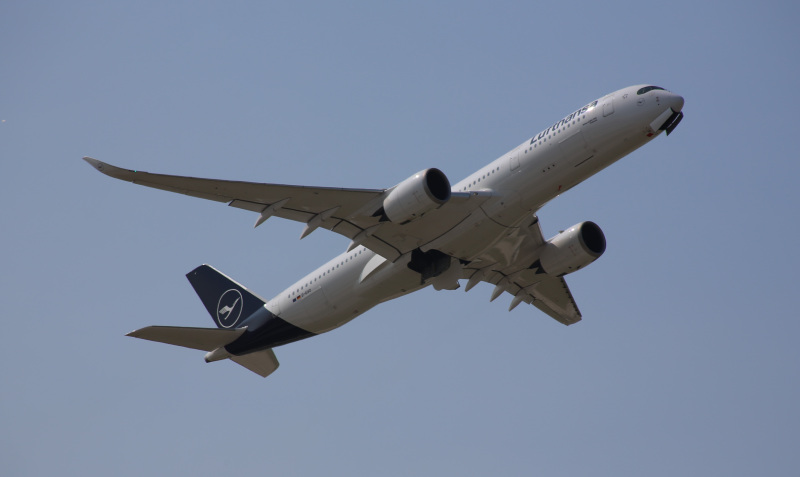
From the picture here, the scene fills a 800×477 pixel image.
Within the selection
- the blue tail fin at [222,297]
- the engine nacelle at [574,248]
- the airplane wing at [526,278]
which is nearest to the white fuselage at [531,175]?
the airplane wing at [526,278]

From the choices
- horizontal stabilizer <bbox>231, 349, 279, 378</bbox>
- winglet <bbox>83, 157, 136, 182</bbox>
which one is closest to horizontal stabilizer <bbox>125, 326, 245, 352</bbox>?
horizontal stabilizer <bbox>231, 349, 279, 378</bbox>

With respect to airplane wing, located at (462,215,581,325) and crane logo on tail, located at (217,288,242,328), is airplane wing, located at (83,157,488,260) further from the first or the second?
crane logo on tail, located at (217,288,242,328)

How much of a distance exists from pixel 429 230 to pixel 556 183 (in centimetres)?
488

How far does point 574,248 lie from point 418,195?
9142mm

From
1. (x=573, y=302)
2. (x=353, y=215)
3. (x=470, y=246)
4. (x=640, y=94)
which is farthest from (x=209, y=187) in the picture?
(x=573, y=302)

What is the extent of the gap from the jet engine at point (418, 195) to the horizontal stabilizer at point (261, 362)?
1239 cm

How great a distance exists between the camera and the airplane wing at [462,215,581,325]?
37.8 m

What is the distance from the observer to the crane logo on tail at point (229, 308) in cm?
4131

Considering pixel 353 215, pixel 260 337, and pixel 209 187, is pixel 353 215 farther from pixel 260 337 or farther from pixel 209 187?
pixel 260 337

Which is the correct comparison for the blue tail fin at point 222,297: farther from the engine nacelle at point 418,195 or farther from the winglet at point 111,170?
the winglet at point 111,170

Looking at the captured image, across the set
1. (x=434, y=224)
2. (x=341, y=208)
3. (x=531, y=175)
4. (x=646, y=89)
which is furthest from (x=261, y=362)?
(x=646, y=89)

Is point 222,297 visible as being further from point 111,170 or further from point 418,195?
point 111,170

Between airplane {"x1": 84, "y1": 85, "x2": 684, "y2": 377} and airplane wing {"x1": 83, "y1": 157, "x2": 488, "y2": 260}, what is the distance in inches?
1.7

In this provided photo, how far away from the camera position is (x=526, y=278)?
40281 mm
